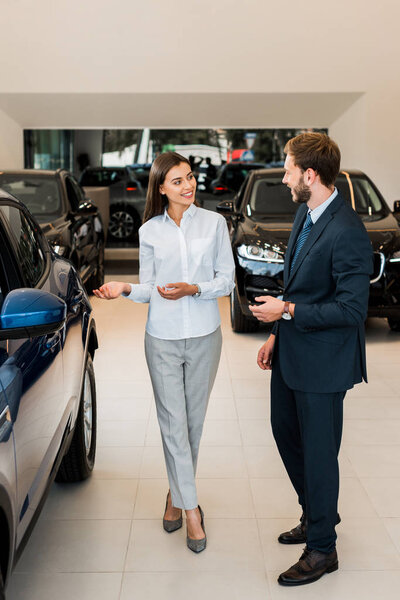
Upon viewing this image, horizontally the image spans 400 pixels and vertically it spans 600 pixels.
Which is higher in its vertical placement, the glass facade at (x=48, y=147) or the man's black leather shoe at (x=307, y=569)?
the glass facade at (x=48, y=147)

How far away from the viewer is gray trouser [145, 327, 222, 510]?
→ 286cm

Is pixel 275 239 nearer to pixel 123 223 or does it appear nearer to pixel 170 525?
pixel 170 525

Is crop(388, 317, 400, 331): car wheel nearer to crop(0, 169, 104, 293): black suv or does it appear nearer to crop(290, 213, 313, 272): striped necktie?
crop(0, 169, 104, 293): black suv

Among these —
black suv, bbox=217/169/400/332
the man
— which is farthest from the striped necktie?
black suv, bbox=217/169/400/332

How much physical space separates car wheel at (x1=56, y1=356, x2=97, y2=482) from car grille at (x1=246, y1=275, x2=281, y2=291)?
2923mm

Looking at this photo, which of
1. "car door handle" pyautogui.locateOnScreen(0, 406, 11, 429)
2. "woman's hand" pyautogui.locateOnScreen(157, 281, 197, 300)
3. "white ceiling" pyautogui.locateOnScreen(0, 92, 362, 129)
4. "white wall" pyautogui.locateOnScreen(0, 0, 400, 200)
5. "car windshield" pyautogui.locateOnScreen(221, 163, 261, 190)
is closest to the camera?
"car door handle" pyautogui.locateOnScreen(0, 406, 11, 429)

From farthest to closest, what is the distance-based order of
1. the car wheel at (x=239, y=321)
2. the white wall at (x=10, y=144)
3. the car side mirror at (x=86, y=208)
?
the white wall at (x=10, y=144) < the car side mirror at (x=86, y=208) < the car wheel at (x=239, y=321)

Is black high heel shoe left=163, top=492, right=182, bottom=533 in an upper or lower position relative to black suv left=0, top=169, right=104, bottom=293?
lower

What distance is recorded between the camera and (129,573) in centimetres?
276

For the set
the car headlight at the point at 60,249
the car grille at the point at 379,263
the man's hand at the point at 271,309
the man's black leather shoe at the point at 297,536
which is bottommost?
the man's black leather shoe at the point at 297,536

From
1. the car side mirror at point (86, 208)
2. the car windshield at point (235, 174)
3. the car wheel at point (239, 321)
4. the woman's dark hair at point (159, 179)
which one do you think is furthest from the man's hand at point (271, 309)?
the car windshield at point (235, 174)

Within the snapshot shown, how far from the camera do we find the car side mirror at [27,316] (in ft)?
6.28

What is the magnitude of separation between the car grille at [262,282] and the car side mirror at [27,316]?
444cm

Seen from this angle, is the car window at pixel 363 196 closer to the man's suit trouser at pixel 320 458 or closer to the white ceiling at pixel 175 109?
the white ceiling at pixel 175 109
